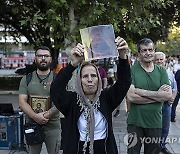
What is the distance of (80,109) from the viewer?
115 inches

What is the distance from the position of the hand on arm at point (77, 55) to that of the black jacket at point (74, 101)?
62 millimetres

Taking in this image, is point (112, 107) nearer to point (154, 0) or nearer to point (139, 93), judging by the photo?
point (139, 93)

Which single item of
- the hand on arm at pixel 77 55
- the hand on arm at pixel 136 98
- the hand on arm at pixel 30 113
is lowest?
the hand on arm at pixel 30 113

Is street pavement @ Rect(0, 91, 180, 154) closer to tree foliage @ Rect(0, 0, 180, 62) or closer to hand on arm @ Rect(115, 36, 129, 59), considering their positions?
tree foliage @ Rect(0, 0, 180, 62)

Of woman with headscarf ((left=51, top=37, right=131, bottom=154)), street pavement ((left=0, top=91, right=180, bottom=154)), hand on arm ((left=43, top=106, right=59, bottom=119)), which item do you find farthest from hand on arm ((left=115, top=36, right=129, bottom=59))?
street pavement ((left=0, top=91, right=180, bottom=154))

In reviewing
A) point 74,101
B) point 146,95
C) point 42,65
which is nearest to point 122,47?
point 74,101

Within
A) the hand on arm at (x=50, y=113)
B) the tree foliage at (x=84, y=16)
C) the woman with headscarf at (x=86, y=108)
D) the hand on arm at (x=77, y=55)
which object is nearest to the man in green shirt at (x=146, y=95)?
the hand on arm at (x=50, y=113)

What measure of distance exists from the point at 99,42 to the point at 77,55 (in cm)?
22

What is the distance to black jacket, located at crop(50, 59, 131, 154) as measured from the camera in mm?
2888

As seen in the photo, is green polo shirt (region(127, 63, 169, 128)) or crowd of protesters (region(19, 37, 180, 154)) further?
green polo shirt (region(127, 63, 169, 128))

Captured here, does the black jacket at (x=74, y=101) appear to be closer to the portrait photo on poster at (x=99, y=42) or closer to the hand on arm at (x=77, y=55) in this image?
the hand on arm at (x=77, y=55)

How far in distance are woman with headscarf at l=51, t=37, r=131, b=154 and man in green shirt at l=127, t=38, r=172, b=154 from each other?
3.41 ft

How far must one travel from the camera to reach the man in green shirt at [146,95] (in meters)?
3.96

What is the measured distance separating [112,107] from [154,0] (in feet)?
16.3
